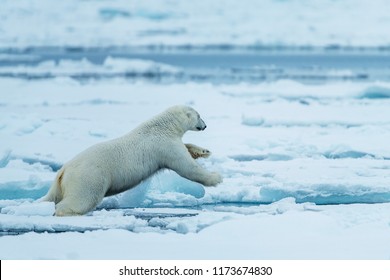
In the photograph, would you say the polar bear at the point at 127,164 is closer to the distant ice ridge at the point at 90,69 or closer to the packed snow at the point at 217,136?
the packed snow at the point at 217,136

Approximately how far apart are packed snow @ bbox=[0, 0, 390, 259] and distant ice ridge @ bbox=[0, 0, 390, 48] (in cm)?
8

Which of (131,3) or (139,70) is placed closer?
(139,70)

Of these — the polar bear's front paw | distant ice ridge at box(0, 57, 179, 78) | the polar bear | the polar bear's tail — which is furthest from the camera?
distant ice ridge at box(0, 57, 179, 78)

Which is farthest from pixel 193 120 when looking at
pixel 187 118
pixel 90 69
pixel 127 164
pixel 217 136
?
pixel 90 69

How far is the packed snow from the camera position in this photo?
3660mm

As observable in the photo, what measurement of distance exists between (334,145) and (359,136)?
59cm

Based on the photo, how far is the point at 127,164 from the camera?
4.23m

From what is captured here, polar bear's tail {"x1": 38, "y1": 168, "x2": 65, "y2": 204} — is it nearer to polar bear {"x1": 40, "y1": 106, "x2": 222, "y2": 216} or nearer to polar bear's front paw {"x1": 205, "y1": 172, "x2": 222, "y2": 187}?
polar bear {"x1": 40, "y1": 106, "x2": 222, "y2": 216}

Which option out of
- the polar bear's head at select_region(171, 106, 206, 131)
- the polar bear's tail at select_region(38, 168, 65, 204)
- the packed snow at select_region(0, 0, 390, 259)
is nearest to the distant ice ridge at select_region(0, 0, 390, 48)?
the packed snow at select_region(0, 0, 390, 259)

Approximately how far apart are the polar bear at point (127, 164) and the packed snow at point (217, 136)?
0.41ft

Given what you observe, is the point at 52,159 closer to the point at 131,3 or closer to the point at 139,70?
the point at 139,70

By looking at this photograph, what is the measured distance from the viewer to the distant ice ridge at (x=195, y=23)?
16.1m

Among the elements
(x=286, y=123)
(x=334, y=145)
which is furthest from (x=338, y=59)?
(x=334, y=145)

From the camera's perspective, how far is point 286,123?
7.24 m
